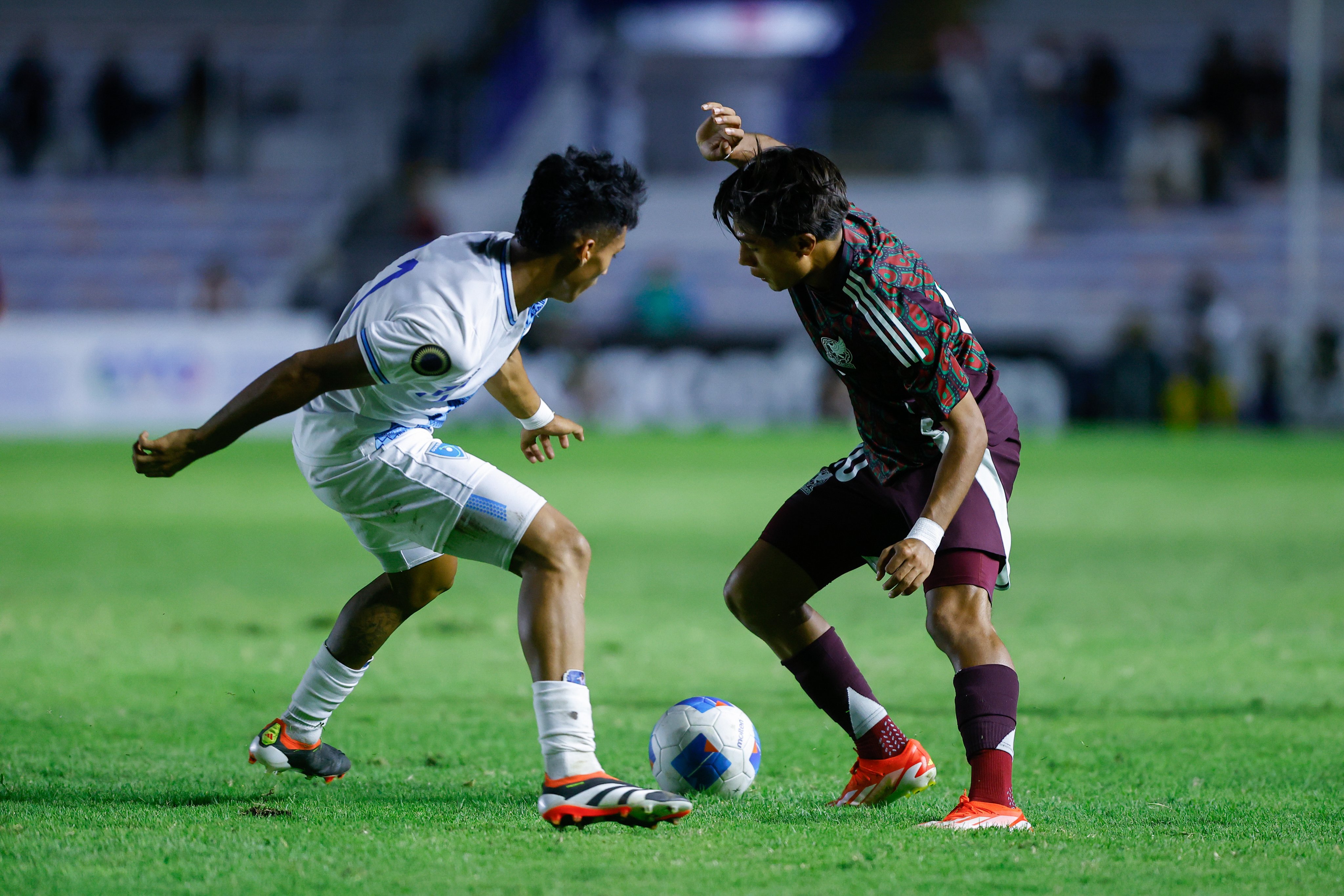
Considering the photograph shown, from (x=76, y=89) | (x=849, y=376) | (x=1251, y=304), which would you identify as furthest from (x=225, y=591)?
(x=76, y=89)

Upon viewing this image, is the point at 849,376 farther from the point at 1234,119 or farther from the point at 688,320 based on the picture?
the point at 1234,119

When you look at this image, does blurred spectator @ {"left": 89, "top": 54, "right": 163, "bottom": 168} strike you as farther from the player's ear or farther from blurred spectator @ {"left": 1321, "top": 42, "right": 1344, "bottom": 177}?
the player's ear

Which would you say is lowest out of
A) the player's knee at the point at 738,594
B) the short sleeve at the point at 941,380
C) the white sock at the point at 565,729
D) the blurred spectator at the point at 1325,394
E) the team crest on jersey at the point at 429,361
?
the blurred spectator at the point at 1325,394

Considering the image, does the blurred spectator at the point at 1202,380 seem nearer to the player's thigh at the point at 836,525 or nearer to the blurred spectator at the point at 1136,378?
the blurred spectator at the point at 1136,378

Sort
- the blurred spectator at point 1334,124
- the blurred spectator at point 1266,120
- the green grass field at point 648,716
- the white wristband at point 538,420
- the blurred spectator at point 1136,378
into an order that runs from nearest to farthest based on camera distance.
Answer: the green grass field at point 648,716, the white wristband at point 538,420, the blurred spectator at point 1136,378, the blurred spectator at point 1266,120, the blurred spectator at point 1334,124

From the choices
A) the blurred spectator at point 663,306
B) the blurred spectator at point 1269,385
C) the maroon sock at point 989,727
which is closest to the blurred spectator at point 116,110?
the blurred spectator at point 663,306

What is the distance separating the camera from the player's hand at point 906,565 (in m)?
4.02

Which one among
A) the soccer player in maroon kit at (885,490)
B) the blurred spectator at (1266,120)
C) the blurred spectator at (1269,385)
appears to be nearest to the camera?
the soccer player in maroon kit at (885,490)

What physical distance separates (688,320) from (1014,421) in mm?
20847

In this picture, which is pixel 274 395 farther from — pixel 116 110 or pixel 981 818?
pixel 116 110

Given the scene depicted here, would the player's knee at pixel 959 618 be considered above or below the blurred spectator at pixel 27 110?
below

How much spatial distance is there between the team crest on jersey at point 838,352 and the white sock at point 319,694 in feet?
6.04

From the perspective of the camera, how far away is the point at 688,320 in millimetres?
25641

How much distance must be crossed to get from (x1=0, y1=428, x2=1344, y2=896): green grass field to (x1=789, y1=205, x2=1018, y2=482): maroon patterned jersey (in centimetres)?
114
